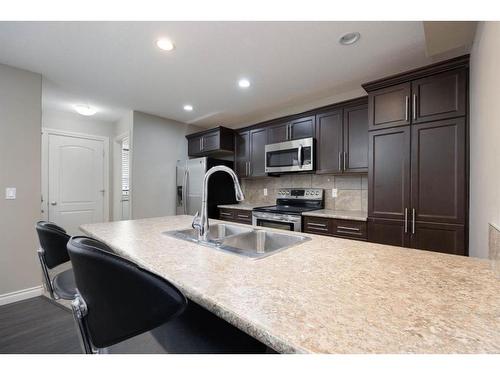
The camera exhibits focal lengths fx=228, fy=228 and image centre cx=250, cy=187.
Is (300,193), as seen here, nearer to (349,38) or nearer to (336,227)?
(336,227)

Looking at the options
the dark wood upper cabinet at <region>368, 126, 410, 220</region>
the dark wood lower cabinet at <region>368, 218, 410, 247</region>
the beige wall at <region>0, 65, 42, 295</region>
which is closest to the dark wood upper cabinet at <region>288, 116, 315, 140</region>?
the dark wood upper cabinet at <region>368, 126, 410, 220</region>

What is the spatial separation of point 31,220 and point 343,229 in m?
3.43

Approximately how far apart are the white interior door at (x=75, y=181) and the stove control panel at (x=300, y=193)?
340 centimetres

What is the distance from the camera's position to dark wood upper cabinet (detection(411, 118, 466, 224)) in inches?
73.0

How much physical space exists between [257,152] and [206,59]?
5.54ft

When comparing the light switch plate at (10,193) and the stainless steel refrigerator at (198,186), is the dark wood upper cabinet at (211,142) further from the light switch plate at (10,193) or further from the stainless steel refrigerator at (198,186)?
the light switch plate at (10,193)

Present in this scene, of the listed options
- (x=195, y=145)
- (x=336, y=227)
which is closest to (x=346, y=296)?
(x=336, y=227)

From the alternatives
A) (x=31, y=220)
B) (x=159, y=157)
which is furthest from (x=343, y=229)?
(x=31, y=220)

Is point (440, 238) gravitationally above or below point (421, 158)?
below

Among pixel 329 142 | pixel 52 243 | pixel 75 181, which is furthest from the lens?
pixel 75 181

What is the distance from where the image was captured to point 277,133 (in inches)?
135

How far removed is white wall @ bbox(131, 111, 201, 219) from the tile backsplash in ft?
5.55

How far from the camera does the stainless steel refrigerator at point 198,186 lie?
12.4ft

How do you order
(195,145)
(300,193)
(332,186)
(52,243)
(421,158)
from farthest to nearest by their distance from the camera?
(195,145)
(300,193)
(332,186)
(421,158)
(52,243)
